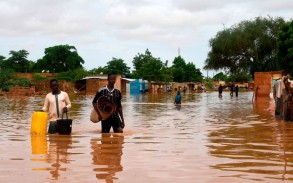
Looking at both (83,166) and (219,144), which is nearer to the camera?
(83,166)

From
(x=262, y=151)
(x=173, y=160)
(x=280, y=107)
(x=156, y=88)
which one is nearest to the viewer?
(x=173, y=160)

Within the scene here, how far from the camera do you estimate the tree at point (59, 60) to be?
294 ft

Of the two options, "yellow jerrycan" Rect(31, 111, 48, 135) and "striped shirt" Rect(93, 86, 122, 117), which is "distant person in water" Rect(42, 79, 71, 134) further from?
"striped shirt" Rect(93, 86, 122, 117)

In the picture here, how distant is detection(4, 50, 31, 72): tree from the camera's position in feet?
292

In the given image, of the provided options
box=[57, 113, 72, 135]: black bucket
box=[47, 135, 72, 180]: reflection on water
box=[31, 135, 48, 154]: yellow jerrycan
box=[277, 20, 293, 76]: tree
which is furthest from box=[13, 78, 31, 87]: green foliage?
box=[47, 135, 72, 180]: reflection on water

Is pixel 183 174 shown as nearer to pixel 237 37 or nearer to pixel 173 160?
pixel 173 160

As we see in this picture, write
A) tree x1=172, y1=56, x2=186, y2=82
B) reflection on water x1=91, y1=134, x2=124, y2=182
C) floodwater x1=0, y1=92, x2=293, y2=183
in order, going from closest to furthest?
floodwater x1=0, y1=92, x2=293, y2=183
reflection on water x1=91, y1=134, x2=124, y2=182
tree x1=172, y1=56, x2=186, y2=82

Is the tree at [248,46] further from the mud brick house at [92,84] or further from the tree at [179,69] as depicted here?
the tree at [179,69]

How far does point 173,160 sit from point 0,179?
2464 millimetres

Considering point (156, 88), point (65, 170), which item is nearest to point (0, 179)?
point (65, 170)

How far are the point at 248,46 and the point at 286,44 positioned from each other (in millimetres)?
12514

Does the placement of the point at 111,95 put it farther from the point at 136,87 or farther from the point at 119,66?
the point at 119,66

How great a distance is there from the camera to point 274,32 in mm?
49125

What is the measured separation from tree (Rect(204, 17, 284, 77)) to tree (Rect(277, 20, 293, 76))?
9.96 meters
